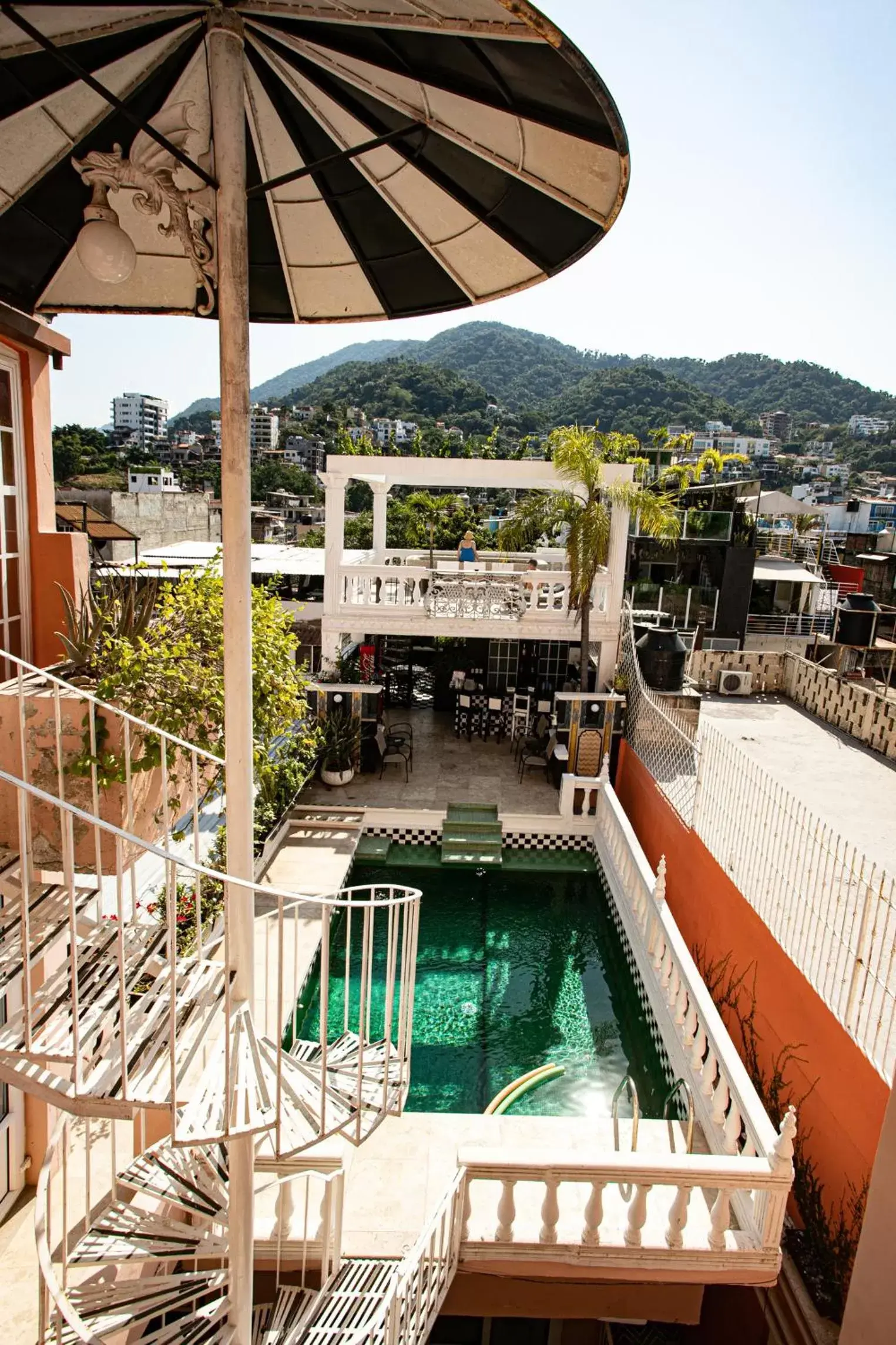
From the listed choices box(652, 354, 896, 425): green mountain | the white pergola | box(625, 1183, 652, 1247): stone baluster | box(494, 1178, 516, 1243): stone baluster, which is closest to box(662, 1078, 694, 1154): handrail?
box(625, 1183, 652, 1247): stone baluster

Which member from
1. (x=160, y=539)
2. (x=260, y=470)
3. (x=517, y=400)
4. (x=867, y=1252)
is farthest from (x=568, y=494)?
(x=517, y=400)

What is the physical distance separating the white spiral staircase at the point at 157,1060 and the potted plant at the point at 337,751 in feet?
24.1

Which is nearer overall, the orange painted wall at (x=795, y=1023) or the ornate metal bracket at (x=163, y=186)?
the ornate metal bracket at (x=163, y=186)

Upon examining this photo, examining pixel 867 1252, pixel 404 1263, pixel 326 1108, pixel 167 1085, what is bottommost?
pixel 404 1263

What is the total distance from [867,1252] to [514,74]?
4.98 metres

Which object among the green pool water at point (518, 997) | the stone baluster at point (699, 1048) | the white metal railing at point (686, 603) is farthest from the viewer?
the white metal railing at point (686, 603)

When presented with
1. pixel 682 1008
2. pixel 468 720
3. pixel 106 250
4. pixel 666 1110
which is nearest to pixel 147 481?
pixel 468 720

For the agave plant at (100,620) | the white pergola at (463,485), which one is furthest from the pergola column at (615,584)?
the agave plant at (100,620)

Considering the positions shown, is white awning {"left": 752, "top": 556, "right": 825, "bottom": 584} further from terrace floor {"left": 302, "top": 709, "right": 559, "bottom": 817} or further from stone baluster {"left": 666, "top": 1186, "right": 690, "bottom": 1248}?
stone baluster {"left": 666, "top": 1186, "right": 690, "bottom": 1248}

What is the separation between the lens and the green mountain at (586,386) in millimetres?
96250

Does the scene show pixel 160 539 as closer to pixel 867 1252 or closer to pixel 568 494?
pixel 568 494

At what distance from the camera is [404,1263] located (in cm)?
394

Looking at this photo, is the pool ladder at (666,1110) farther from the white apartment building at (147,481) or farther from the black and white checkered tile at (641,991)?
the white apartment building at (147,481)

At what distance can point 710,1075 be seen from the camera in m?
5.81
